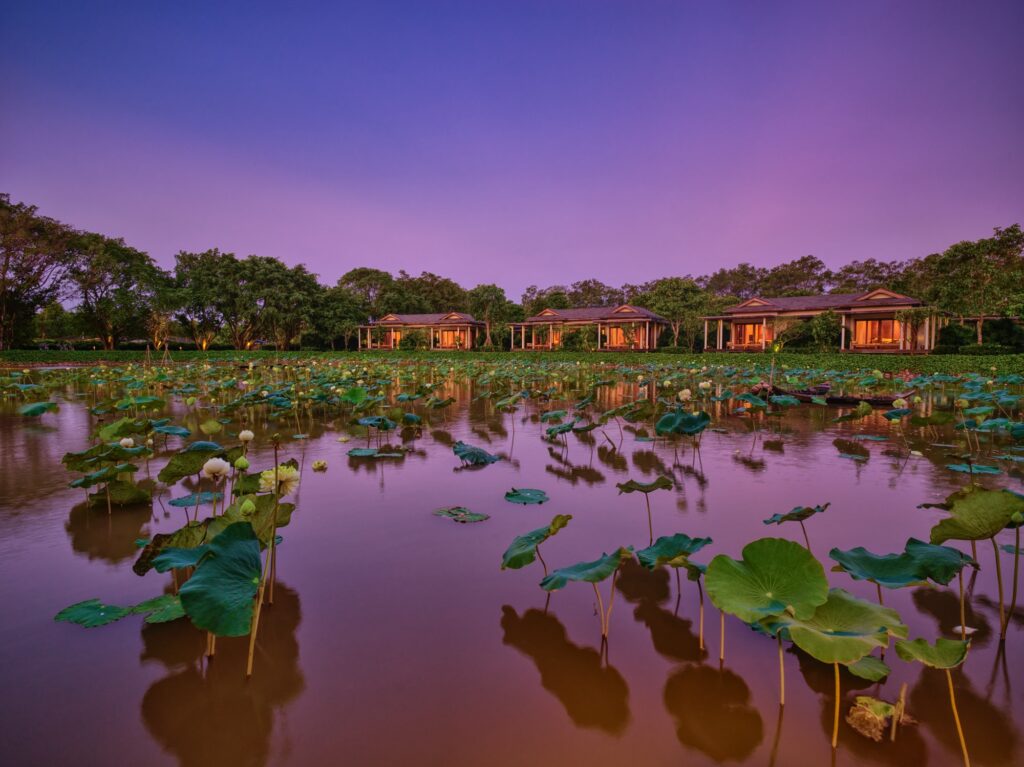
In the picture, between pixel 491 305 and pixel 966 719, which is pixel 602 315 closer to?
pixel 491 305

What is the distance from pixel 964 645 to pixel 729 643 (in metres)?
0.98

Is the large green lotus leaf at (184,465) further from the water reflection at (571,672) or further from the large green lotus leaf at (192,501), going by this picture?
the water reflection at (571,672)

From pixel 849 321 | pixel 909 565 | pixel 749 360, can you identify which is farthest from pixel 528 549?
pixel 849 321

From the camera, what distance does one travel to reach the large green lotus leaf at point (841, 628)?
154 cm

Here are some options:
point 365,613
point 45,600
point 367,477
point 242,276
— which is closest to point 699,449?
point 367,477

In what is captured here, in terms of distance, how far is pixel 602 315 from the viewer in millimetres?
41719

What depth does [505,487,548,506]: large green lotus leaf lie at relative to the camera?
4.31m

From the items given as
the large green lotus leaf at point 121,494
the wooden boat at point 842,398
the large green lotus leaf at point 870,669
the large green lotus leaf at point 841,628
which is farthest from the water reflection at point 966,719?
the wooden boat at point 842,398

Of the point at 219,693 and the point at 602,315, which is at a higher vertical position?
the point at 602,315

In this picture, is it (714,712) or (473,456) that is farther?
(473,456)

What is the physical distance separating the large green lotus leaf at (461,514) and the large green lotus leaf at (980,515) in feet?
9.07

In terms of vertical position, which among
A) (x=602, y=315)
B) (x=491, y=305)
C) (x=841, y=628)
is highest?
(x=491, y=305)

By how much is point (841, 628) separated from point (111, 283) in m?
44.2

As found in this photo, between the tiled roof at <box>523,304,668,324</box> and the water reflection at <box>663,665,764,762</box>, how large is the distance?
38407 millimetres
